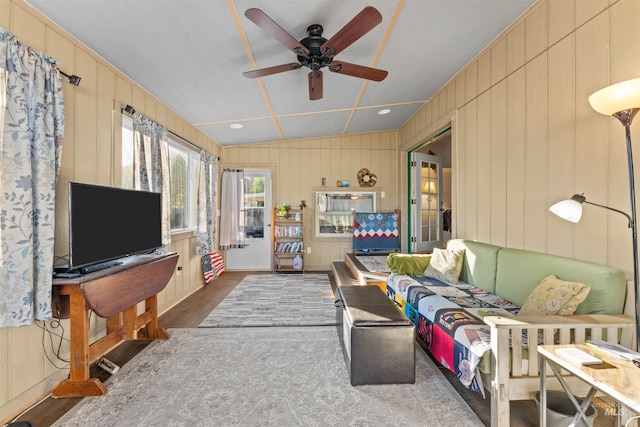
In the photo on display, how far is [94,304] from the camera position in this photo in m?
1.72

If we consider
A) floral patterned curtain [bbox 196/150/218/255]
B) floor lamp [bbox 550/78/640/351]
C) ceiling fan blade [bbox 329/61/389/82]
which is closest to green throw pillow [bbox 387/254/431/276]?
floor lamp [bbox 550/78/640/351]

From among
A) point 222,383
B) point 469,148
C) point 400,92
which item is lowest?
point 222,383

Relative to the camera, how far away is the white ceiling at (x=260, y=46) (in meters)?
1.86

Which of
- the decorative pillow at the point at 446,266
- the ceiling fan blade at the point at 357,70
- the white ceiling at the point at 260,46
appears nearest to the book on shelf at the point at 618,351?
the decorative pillow at the point at 446,266

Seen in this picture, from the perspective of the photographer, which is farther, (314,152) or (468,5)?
(314,152)

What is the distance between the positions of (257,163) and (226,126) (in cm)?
120

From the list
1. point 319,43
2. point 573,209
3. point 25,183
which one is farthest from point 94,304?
point 573,209

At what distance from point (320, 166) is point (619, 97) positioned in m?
4.33

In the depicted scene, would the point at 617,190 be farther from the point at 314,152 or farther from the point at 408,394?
the point at 314,152

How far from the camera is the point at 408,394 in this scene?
176 cm

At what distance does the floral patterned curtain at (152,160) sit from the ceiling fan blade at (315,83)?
1686mm

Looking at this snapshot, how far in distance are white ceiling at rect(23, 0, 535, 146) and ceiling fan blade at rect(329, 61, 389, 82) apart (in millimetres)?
275

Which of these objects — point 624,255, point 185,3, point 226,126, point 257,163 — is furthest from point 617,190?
point 257,163

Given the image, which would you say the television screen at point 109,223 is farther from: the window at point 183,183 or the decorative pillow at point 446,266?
the decorative pillow at point 446,266
